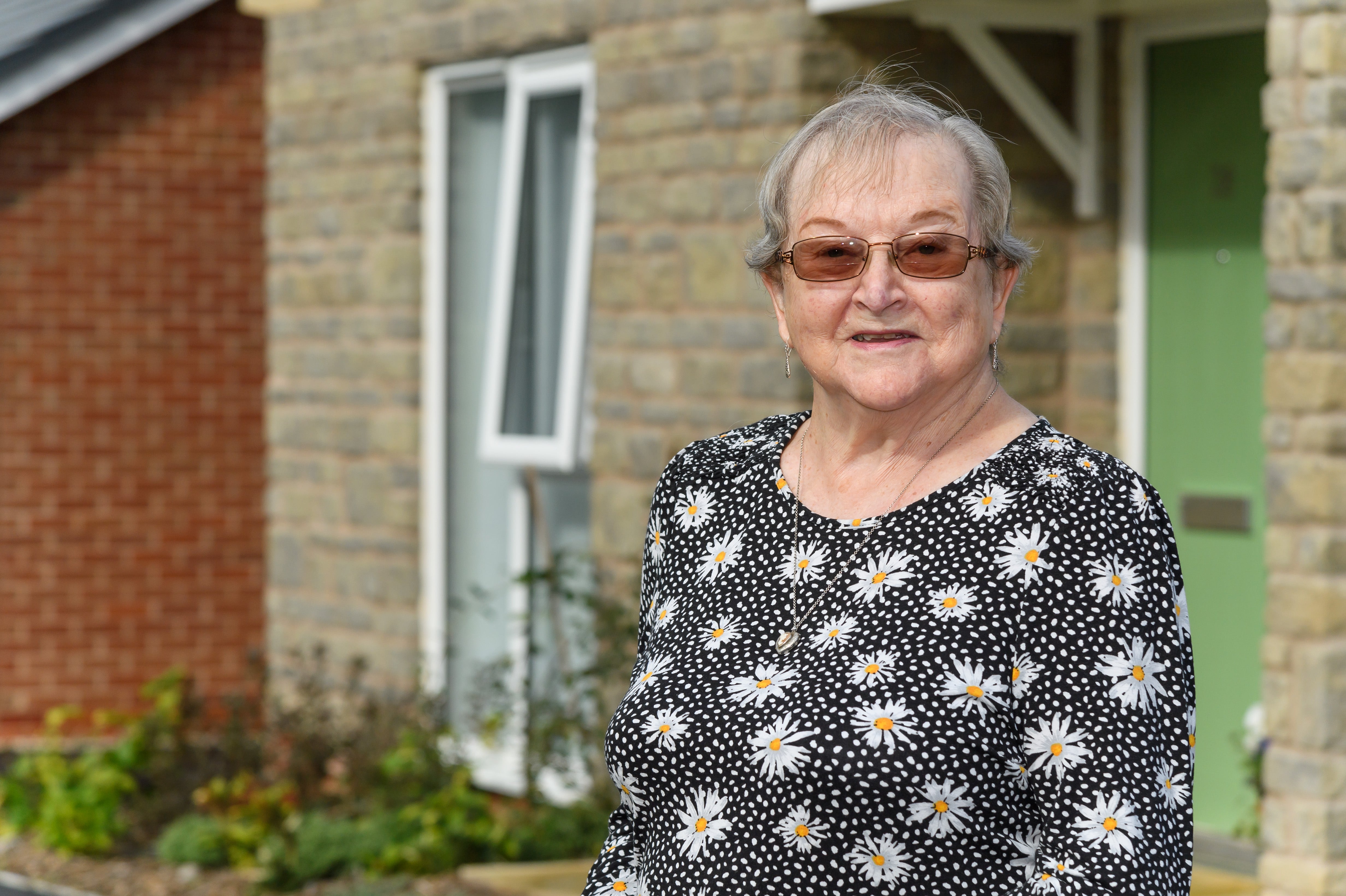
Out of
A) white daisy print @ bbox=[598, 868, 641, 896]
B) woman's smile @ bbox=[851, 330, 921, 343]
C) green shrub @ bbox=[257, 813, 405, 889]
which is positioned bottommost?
green shrub @ bbox=[257, 813, 405, 889]

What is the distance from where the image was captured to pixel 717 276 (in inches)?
251

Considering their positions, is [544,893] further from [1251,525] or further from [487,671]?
[1251,525]

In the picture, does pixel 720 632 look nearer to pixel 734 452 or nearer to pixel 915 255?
pixel 734 452

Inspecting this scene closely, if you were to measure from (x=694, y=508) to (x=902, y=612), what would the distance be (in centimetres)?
44

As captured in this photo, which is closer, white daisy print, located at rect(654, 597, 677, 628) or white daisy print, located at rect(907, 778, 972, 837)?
white daisy print, located at rect(907, 778, 972, 837)

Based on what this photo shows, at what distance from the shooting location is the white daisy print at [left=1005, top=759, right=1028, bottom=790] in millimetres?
2021

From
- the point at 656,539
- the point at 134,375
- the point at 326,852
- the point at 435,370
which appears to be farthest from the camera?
the point at 134,375

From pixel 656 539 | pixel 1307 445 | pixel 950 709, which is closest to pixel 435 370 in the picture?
pixel 1307 445

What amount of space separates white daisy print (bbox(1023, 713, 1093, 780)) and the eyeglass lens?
566 mm

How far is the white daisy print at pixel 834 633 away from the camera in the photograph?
216 cm

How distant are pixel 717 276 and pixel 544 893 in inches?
83.2

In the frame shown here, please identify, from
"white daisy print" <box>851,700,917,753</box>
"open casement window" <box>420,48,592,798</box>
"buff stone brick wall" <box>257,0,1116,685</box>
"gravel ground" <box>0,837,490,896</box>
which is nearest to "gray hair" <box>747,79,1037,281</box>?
"white daisy print" <box>851,700,917,753</box>

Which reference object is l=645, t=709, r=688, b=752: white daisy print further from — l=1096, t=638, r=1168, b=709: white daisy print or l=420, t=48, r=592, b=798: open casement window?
l=420, t=48, r=592, b=798: open casement window

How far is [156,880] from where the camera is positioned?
7043mm
